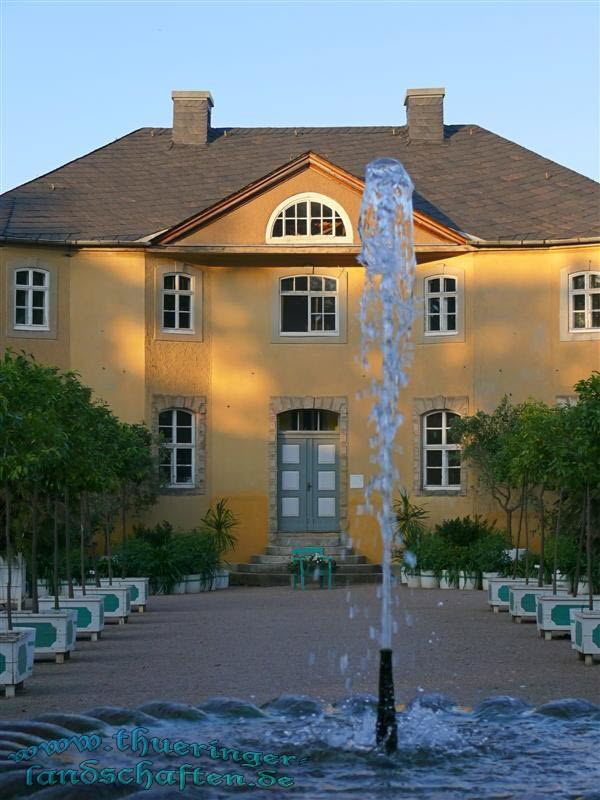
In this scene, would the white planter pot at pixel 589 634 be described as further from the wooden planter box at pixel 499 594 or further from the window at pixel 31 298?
the window at pixel 31 298

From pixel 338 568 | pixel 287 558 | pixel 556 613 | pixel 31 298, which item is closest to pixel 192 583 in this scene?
pixel 287 558

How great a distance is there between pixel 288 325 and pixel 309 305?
2.05 ft

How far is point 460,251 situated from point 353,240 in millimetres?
2210

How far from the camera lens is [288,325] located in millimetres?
31016

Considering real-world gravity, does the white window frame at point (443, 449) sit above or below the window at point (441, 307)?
below

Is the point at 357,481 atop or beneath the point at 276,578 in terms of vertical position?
atop

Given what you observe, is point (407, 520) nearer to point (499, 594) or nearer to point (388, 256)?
point (499, 594)

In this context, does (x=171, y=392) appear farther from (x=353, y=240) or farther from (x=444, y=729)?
(x=444, y=729)

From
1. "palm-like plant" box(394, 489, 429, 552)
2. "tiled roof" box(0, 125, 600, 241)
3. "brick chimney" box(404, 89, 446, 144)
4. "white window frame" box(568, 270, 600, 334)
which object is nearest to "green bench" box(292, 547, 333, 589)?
"palm-like plant" box(394, 489, 429, 552)

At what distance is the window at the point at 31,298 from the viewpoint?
30000 mm

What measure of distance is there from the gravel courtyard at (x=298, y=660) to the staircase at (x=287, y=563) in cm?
631

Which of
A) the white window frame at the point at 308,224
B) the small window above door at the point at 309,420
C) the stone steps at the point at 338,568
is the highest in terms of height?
the white window frame at the point at 308,224

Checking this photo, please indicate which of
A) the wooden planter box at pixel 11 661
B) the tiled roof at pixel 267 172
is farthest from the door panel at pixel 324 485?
the wooden planter box at pixel 11 661

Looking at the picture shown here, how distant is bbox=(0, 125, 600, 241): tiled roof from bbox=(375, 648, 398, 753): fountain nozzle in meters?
22.1
